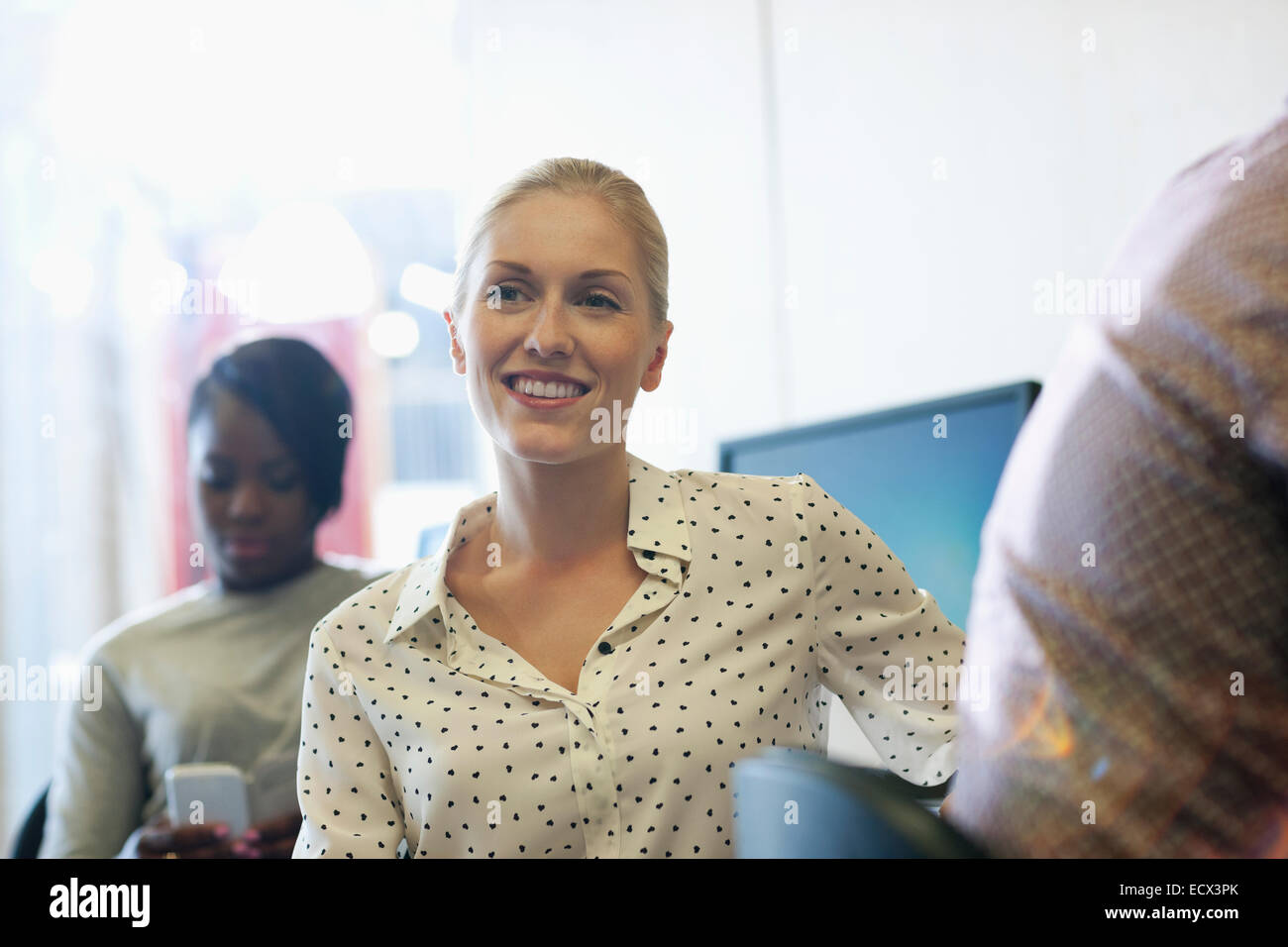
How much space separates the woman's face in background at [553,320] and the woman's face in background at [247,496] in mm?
867

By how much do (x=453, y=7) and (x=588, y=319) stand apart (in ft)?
8.14

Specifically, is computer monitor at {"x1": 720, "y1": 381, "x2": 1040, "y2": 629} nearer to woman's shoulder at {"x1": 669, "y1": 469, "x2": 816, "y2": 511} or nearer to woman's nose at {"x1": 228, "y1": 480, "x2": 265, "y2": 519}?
woman's shoulder at {"x1": 669, "y1": 469, "x2": 816, "y2": 511}

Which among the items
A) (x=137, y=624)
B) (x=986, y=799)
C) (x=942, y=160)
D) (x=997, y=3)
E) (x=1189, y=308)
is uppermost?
(x=997, y=3)

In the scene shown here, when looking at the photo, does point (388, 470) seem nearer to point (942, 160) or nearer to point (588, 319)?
point (942, 160)

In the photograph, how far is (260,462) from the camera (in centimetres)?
181

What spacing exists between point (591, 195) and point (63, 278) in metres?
3.01

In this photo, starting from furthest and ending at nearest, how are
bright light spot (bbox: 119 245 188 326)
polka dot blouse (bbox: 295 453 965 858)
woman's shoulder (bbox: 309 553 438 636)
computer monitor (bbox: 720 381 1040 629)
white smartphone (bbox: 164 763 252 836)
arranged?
bright light spot (bbox: 119 245 188 326), white smartphone (bbox: 164 763 252 836), computer monitor (bbox: 720 381 1040 629), woman's shoulder (bbox: 309 553 438 636), polka dot blouse (bbox: 295 453 965 858)

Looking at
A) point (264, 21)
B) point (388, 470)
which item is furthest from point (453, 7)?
point (388, 470)

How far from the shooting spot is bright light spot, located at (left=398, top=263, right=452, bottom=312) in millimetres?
3545

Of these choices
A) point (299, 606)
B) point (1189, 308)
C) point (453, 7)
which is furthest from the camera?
point (453, 7)

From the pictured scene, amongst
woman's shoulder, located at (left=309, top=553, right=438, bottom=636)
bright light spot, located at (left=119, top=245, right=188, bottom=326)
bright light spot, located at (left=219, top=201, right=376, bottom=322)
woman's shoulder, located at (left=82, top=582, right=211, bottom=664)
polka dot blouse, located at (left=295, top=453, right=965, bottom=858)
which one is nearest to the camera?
polka dot blouse, located at (left=295, top=453, right=965, bottom=858)

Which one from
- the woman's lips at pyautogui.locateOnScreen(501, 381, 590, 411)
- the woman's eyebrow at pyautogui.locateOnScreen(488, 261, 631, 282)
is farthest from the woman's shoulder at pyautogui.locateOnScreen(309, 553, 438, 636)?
the woman's eyebrow at pyautogui.locateOnScreen(488, 261, 631, 282)

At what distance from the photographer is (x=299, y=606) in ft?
5.89

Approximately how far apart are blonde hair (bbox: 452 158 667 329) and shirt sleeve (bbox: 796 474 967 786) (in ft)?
0.98
